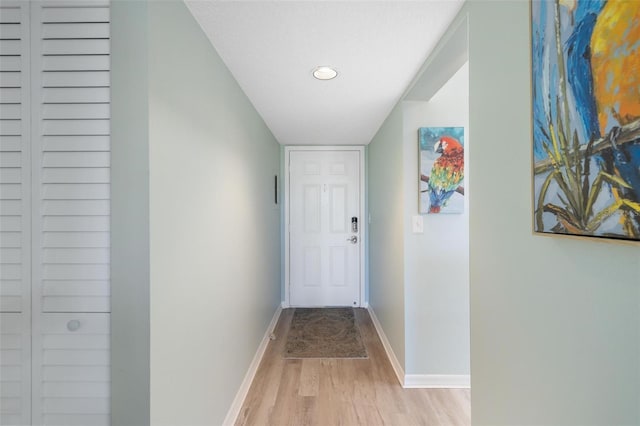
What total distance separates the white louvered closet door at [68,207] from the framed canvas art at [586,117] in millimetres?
1322

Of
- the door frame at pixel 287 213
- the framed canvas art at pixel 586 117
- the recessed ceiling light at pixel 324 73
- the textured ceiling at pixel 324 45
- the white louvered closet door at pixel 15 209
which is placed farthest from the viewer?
the door frame at pixel 287 213

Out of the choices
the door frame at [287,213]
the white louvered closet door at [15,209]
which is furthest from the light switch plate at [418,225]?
the white louvered closet door at [15,209]

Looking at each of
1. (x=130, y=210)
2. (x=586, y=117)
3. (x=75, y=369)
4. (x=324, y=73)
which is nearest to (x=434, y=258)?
(x=324, y=73)

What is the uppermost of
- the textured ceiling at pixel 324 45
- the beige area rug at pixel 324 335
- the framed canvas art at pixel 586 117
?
the textured ceiling at pixel 324 45

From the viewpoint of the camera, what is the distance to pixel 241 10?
1.23 meters

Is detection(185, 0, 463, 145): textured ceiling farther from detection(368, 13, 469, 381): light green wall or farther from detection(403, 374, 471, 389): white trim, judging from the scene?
detection(403, 374, 471, 389): white trim

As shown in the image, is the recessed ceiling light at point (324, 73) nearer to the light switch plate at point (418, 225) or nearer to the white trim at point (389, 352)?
the light switch plate at point (418, 225)

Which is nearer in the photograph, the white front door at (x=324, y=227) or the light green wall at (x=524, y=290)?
the light green wall at (x=524, y=290)

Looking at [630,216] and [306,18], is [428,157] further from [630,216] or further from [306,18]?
[630,216]

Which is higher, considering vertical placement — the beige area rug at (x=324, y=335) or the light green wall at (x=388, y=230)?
the light green wall at (x=388, y=230)

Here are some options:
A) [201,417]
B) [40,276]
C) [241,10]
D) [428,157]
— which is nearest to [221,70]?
[241,10]

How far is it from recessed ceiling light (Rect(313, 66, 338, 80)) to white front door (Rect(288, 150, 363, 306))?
6.76 feet

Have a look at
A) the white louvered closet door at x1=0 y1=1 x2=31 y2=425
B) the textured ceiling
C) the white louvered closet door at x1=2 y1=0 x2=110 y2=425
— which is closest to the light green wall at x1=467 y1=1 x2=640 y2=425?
the textured ceiling

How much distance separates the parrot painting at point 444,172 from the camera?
2.09 m
